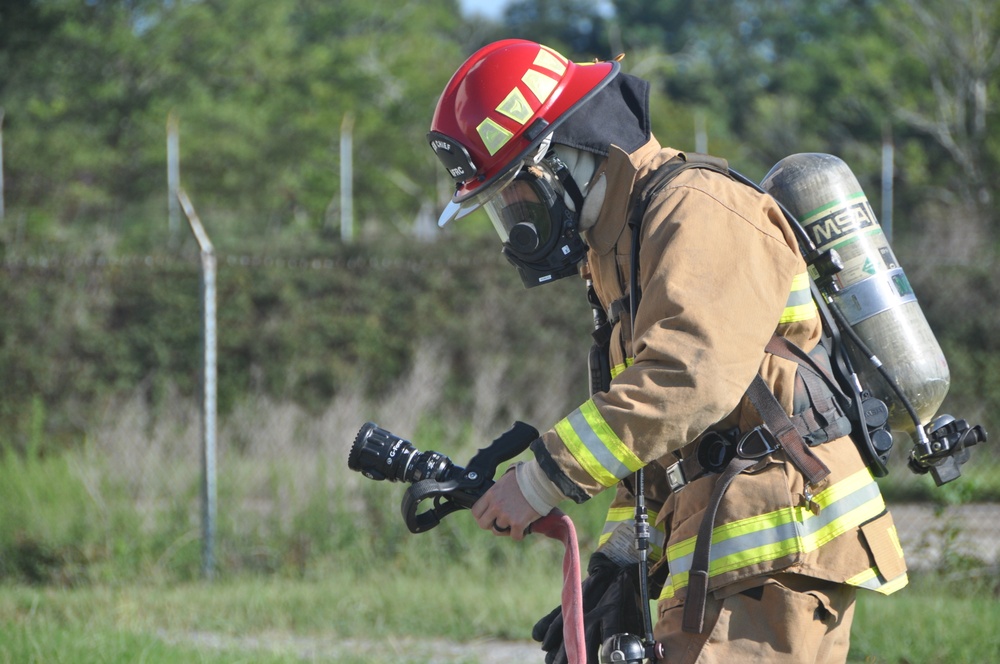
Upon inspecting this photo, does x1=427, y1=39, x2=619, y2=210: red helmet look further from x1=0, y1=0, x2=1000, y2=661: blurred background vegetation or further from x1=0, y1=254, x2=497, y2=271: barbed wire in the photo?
x1=0, y1=254, x2=497, y2=271: barbed wire

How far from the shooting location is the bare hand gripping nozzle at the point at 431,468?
8.08 ft

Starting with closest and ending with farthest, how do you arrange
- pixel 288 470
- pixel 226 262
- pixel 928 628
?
1. pixel 928 628
2. pixel 288 470
3. pixel 226 262

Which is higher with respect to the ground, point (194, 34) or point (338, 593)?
point (194, 34)

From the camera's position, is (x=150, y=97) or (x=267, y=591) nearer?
(x=267, y=591)

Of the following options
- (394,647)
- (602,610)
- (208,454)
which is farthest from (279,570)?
(602,610)

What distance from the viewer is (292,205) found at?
26578 millimetres

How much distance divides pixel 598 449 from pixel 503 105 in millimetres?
888

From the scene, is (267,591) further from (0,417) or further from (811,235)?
(0,417)

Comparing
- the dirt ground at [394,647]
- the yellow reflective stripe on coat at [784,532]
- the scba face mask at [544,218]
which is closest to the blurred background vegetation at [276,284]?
the dirt ground at [394,647]

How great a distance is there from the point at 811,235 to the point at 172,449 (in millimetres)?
5412

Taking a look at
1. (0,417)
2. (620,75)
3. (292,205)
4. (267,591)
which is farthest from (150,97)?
(620,75)

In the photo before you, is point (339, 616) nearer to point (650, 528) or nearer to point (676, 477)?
point (650, 528)

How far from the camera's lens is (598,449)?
2.25 meters

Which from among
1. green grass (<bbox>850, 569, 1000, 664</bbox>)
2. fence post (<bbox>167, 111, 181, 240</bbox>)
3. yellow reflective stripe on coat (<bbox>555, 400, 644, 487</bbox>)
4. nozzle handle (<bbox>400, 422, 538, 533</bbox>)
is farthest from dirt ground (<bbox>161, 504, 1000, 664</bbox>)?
fence post (<bbox>167, 111, 181, 240</bbox>)
